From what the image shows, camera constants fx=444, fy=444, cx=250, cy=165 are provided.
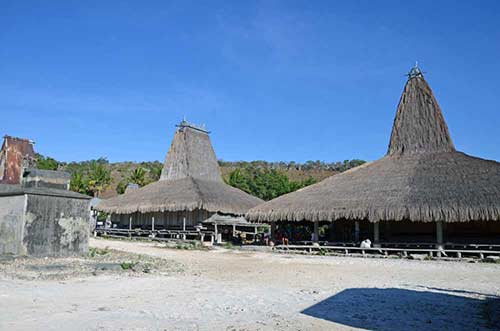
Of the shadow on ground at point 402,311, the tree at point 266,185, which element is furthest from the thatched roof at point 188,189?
the shadow on ground at point 402,311

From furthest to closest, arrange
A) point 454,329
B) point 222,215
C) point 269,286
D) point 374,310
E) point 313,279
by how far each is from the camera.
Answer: point 222,215 < point 313,279 < point 269,286 < point 374,310 < point 454,329

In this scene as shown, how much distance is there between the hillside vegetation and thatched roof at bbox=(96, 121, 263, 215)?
7.79 m

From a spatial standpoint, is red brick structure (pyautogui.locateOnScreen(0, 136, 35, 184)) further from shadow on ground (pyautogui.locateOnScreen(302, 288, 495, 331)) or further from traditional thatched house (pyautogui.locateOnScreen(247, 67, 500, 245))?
shadow on ground (pyautogui.locateOnScreen(302, 288, 495, 331))

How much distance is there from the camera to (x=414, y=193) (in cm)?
1744

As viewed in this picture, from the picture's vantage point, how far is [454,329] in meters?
5.32

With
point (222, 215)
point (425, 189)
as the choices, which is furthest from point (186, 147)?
point (425, 189)

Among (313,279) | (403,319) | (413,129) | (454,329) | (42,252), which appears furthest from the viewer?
(413,129)

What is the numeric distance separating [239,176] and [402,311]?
3699cm

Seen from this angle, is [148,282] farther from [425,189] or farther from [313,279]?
[425,189]

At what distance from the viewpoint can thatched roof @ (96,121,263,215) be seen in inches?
1056

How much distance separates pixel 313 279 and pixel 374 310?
378 cm

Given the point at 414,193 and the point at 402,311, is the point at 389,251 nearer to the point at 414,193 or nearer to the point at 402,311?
the point at 414,193

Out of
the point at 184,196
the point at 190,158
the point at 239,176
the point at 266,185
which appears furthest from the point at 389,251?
the point at 239,176

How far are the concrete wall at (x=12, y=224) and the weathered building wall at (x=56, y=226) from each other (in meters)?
0.17
